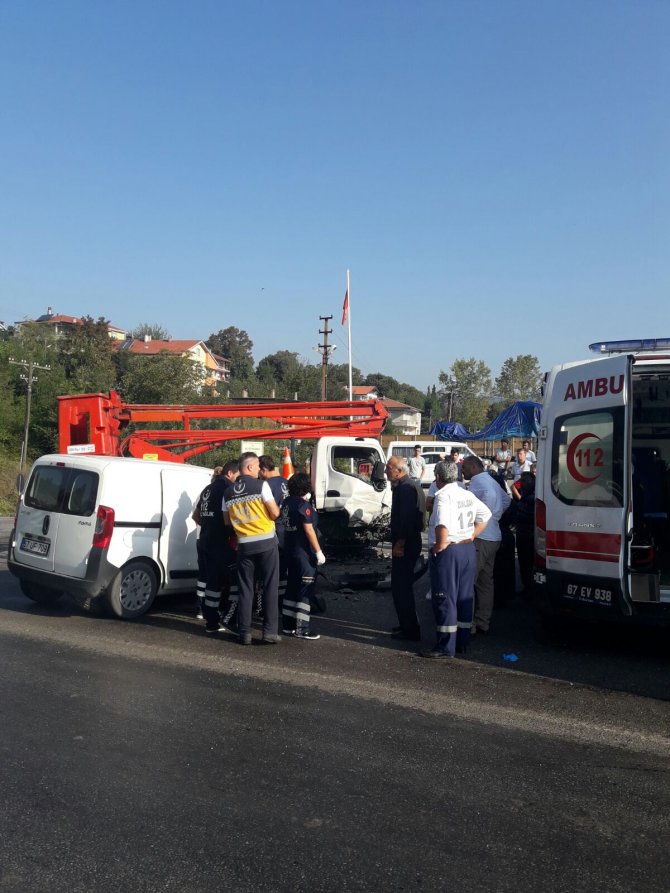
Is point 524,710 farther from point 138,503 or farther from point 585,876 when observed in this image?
point 138,503

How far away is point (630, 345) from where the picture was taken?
7.48 m

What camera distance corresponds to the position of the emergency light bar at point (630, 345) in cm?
727

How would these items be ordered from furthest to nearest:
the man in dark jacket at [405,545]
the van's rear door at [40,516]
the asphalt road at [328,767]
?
1. the van's rear door at [40,516]
2. the man in dark jacket at [405,545]
3. the asphalt road at [328,767]

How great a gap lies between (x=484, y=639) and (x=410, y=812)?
167 inches

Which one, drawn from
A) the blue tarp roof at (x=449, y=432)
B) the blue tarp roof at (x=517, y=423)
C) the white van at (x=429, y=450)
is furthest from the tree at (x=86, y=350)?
the blue tarp roof at (x=517, y=423)

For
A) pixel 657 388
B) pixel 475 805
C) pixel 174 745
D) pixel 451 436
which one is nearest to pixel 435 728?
pixel 475 805

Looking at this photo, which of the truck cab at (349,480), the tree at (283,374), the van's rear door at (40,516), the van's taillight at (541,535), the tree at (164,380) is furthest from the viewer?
the tree at (283,374)

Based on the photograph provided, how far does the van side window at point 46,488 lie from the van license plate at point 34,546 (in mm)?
368

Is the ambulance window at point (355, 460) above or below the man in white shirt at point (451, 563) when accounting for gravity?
above

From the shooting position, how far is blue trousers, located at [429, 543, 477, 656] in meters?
7.07

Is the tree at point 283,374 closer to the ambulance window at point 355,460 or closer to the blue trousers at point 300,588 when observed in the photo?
the ambulance window at point 355,460

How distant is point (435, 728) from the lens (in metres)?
5.30

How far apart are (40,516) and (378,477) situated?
6750 millimetres

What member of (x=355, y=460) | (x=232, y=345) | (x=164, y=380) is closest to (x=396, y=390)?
(x=232, y=345)
